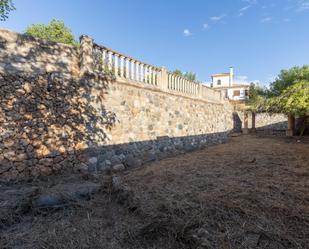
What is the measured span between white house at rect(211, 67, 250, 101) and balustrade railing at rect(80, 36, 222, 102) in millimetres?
24862

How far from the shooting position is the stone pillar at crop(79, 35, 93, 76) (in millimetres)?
4199

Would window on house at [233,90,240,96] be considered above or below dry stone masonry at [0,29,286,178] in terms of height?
above

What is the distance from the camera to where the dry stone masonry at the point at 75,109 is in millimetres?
3510

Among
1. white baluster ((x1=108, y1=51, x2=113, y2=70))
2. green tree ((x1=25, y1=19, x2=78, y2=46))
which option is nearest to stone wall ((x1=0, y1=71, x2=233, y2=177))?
white baluster ((x1=108, y1=51, x2=113, y2=70))

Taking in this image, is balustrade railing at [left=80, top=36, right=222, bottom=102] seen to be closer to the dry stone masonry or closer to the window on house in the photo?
the dry stone masonry

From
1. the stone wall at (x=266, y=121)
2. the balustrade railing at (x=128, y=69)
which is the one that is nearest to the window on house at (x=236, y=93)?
the stone wall at (x=266, y=121)

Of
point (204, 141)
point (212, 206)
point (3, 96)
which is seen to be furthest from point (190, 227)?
point (204, 141)

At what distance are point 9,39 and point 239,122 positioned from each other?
51.4ft

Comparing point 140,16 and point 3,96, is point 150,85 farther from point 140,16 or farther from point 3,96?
point 140,16

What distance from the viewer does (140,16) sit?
988 centimetres

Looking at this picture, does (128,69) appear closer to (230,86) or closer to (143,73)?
(143,73)

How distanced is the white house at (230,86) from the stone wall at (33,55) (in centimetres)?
2843

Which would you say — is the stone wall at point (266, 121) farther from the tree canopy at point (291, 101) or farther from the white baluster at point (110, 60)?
the white baluster at point (110, 60)

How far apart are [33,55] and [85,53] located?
96 centimetres
